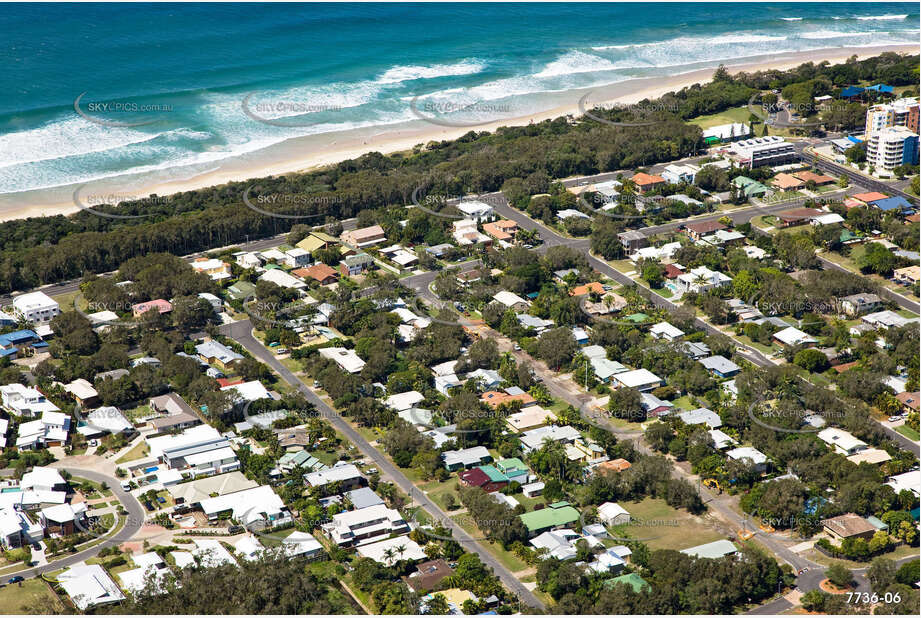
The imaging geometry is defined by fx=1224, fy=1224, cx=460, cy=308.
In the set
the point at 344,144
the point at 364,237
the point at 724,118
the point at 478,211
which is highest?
the point at 724,118

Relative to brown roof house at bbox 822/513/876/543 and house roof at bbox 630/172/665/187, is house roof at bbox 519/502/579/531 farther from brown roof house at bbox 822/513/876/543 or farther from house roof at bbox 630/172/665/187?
house roof at bbox 630/172/665/187

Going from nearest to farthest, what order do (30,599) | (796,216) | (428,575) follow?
(30,599) < (428,575) < (796,216)

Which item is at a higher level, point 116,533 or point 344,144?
point 344,144

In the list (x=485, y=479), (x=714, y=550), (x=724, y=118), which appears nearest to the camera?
(x=714, y=550)

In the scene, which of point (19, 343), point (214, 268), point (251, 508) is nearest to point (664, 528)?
point (251, 508)

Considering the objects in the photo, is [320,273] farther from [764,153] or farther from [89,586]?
[764,153]

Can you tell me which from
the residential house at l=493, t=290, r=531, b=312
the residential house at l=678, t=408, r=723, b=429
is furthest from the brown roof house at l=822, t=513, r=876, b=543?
the residential house at l=493, t=290, r=531, b=312

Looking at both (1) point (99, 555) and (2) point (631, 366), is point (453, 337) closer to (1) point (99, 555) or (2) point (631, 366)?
(2) point (631, 366)
